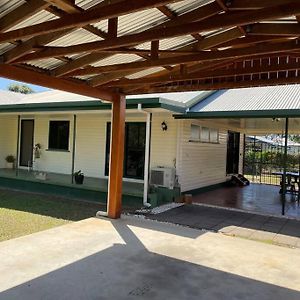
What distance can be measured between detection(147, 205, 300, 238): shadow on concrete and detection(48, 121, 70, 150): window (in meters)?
6.24

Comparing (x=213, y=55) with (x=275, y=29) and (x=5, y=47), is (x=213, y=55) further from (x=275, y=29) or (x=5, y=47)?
(x=5, y=47)

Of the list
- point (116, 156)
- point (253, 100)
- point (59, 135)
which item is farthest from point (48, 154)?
point (253, 100)

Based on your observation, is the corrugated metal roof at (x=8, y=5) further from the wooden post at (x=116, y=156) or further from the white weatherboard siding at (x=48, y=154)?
the white weatherboard siding at (x=48, y=154)

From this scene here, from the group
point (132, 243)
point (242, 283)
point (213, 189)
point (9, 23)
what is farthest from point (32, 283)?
point (213, 189)

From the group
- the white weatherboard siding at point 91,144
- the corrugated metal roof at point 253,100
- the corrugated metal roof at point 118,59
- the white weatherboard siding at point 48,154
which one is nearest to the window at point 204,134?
the corrugated metal roof at point 253,100

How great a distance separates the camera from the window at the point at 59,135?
13539mm

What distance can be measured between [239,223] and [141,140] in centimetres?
483

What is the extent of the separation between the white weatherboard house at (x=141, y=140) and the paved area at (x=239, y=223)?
4.20ft

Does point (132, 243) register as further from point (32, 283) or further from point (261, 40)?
point (261, 40)

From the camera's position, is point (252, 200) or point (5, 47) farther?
point (252, 200)

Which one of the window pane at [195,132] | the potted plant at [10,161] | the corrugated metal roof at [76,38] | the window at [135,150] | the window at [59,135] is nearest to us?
the corrugated metal roof at [76,38]

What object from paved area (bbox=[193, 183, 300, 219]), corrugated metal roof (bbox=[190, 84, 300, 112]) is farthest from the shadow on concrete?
corrugated metal roof (bbox=[190, 84, 300, 112])

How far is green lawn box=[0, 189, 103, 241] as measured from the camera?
22.7 ft

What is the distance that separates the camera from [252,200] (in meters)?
11.2
